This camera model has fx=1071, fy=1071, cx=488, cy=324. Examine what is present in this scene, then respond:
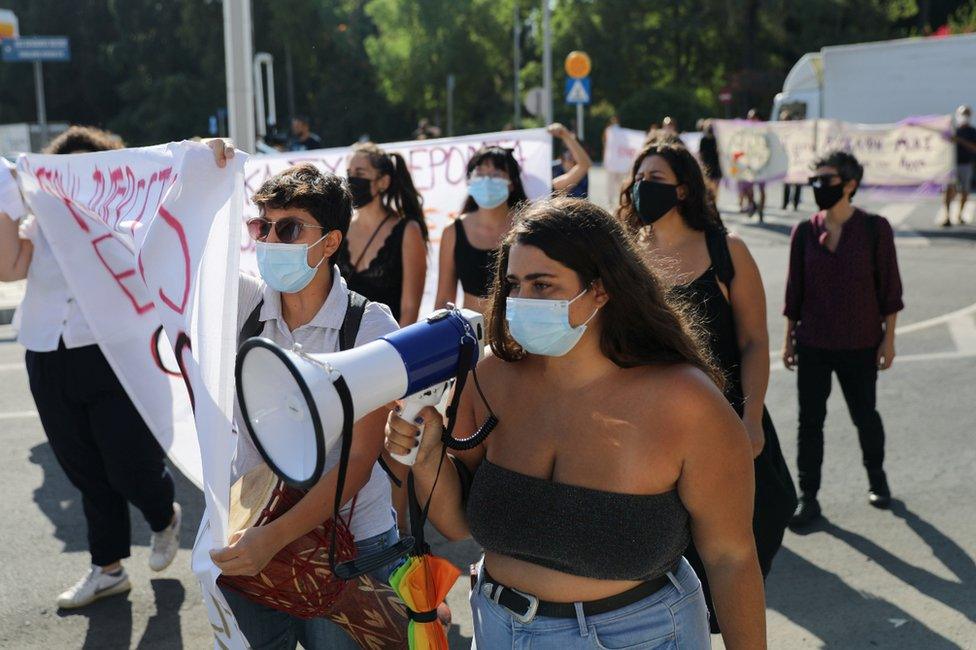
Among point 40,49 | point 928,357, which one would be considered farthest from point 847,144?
point 40,49

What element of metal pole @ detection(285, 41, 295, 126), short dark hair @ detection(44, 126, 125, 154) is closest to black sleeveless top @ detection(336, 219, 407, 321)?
short dark hair @ detection(44, 126, 125, 154)

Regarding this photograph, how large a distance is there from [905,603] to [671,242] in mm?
1773

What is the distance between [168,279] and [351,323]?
0.50 m

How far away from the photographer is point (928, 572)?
4.52 metres

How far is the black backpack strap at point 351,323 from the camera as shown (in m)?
2.67

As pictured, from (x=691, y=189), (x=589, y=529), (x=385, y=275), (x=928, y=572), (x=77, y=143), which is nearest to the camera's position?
(x=589, y=529)

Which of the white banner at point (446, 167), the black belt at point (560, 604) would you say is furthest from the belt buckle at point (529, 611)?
the white banner at point (446, 167)

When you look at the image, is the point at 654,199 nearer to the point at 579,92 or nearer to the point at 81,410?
the point at 81,410

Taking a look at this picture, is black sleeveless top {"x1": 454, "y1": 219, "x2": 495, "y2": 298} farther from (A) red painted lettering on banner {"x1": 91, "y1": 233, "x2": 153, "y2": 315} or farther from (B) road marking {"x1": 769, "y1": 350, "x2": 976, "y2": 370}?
(B) road marking {"x1": 769, "y1": 350, "x2": 976, "y2": 370}

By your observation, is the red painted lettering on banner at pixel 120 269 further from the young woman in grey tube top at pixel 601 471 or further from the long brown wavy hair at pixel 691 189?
the young woman in grey tube top at pixel 601 471

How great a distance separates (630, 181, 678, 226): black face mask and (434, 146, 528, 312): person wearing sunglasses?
1.30m

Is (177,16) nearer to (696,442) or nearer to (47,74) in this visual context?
(47,74)

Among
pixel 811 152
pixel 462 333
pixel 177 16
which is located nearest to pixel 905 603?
pixel 462 333

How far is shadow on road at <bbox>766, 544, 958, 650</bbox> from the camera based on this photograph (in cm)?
393
